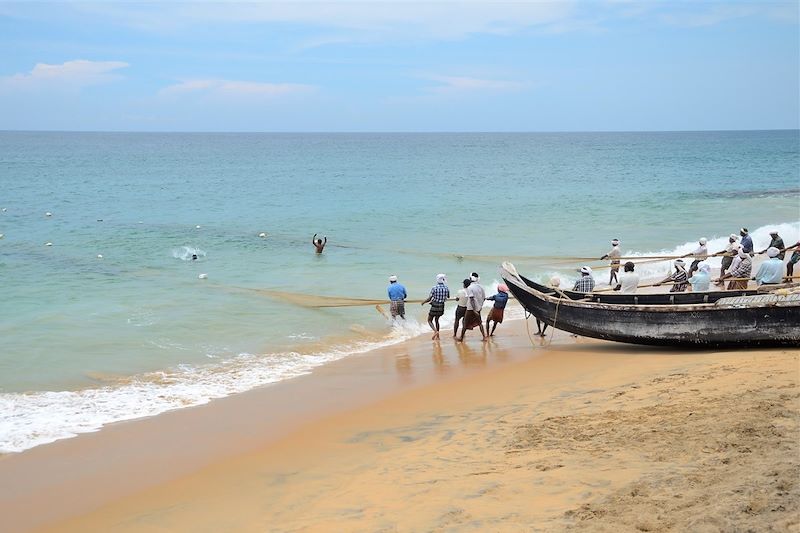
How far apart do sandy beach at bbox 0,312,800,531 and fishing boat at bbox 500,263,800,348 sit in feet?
0.91

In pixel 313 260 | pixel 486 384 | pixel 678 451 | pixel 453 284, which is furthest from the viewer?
pixel 313 260

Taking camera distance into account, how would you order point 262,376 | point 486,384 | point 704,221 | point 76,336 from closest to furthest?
1. point 486,384
2. point 262,376
3. point 76,336
4. point 704,221

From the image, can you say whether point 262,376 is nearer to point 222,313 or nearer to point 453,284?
point 222,313

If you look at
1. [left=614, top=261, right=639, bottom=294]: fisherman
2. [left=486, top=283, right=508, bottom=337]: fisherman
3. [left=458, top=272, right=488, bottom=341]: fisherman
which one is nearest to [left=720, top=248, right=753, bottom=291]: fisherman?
[left=614, top=261, right=639, bottom=294]: fisherman

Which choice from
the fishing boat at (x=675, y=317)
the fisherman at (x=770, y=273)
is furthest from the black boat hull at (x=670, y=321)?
the fisherman at (x=770, y=273)

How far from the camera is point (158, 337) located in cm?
1438

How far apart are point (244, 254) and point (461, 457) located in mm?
18574

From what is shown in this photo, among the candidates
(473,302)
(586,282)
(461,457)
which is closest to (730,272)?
(586,282)

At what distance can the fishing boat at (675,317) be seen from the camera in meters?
10.3

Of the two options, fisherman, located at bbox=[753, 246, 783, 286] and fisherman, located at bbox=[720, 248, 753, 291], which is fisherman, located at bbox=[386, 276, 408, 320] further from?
fisherman, located at bbox=[753, 246, 783, 286]

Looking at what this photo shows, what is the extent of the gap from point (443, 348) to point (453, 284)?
6.84 meters

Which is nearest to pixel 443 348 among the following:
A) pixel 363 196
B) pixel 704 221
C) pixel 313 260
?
pixel 313 260

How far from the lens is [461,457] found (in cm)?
754

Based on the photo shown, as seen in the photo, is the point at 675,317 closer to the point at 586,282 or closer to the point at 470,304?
the point at 586,282
